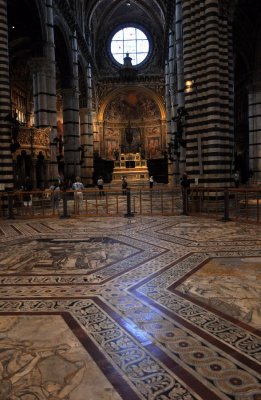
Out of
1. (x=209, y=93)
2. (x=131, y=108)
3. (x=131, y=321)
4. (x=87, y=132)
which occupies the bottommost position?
(x=131, y=321)

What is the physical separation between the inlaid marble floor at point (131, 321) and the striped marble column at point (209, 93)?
9.00m

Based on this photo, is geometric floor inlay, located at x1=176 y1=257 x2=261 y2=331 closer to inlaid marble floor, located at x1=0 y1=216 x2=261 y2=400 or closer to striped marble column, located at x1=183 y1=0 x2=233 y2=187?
inlaid marble floor, located at x1=0 y1=216 x2=261 y2=400

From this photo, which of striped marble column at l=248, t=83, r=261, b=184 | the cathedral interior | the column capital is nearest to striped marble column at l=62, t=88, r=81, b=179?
the cathedral interior

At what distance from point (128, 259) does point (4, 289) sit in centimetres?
217

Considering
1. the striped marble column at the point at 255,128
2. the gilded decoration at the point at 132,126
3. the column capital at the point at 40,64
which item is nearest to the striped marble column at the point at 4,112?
the column capital at the point at 40,64

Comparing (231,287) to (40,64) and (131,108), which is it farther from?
(131,108)

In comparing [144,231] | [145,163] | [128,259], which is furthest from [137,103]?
[128,259]

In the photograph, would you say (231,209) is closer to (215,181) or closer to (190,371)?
(215,181)

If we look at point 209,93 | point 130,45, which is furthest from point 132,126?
point 209,93

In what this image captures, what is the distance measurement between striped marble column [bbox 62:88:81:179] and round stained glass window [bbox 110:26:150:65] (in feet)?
67.3

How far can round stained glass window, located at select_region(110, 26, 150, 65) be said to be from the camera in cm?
4472

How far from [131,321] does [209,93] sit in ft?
45.4

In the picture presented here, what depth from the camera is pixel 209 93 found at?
617 inches

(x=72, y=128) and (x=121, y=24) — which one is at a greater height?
(x=121, y=24)
